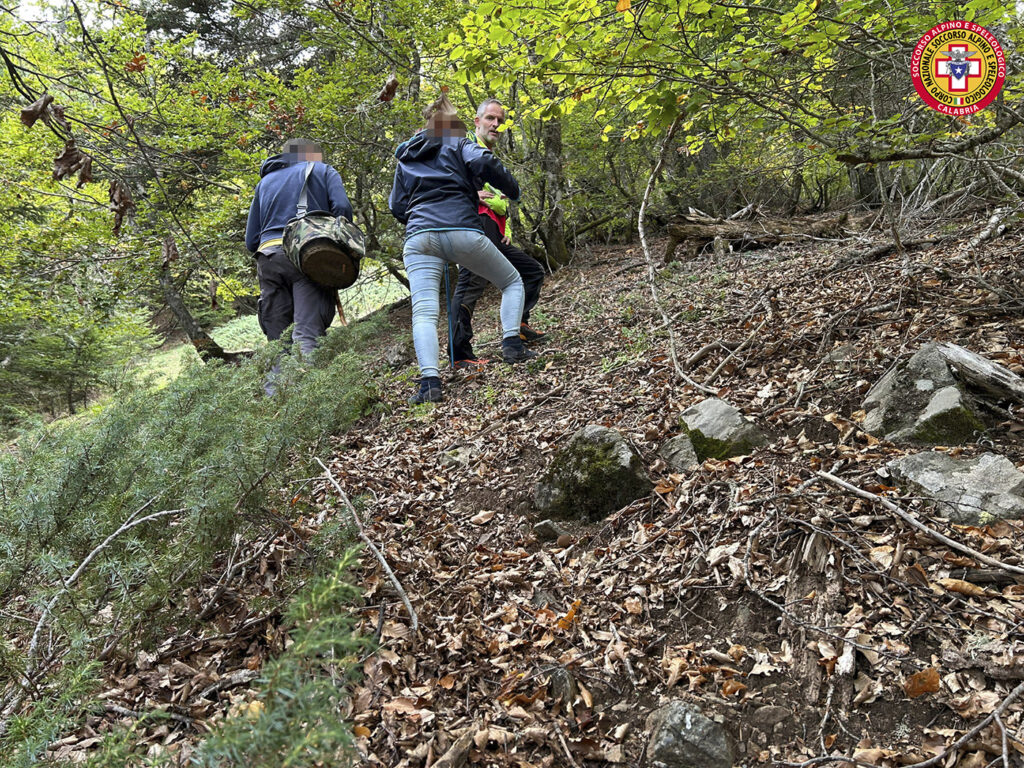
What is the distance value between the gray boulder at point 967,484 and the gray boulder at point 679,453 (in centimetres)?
90

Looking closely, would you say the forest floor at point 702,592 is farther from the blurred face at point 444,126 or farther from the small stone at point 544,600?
the blurred face at point 444,126

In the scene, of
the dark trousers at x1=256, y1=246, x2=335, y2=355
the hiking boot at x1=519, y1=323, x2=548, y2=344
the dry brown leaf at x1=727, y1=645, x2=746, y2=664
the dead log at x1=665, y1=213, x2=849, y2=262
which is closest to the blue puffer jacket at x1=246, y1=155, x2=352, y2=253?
the dark trousers at x1=256, y1=246, x2=335, y2=355

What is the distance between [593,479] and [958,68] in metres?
3.12

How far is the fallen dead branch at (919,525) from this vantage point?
6.25 feet

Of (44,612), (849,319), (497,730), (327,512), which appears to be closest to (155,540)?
(44,612)

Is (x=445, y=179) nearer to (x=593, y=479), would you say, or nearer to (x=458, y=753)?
(x=593, y=479)

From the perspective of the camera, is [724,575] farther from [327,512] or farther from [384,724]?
[327,512]

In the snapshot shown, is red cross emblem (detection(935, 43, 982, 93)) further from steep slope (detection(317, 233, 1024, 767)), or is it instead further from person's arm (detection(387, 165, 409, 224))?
person's arm (detection(387, 165, 409, 224))

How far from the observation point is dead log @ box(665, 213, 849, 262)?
314 inches

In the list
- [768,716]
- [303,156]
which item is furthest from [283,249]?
[768,716]

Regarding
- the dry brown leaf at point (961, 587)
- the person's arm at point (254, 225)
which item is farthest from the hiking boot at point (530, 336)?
the dry brown leaf at point (961, 587)

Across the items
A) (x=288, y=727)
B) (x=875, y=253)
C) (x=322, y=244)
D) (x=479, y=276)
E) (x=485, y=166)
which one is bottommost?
(x=875, y=253)

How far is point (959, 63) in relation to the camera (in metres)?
3.13

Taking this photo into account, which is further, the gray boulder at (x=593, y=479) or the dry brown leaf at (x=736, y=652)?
the gray boulder at (x=593, y=479)
